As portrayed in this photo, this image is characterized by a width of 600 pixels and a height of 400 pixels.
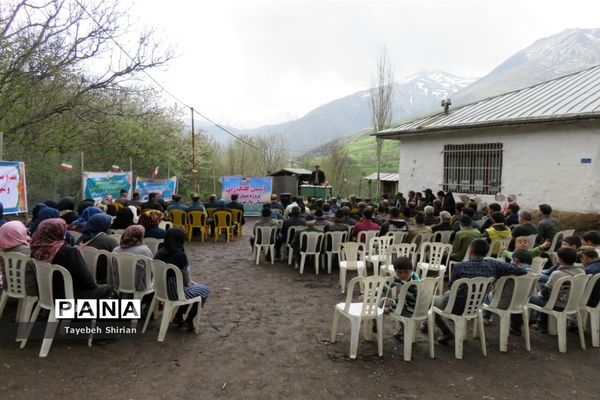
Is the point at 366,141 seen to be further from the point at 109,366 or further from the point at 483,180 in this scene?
the point at 109,366

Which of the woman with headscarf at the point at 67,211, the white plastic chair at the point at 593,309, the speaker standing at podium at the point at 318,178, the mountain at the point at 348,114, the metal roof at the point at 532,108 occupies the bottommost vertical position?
the white plastic chair at the point at 593,309

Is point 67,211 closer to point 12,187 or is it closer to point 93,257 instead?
point 93,257

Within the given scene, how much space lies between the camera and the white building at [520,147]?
9.55 metres

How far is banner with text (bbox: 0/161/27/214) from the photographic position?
8008 millimetres

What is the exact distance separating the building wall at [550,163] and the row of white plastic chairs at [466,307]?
20.8 ft

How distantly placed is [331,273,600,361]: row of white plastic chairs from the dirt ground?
0.18 meters

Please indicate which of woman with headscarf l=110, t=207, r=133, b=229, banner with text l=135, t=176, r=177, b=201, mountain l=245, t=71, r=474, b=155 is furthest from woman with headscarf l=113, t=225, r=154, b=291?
mountain l=245, t=71, r=474, b=155

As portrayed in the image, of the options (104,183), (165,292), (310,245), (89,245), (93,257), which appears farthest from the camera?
(104,183)

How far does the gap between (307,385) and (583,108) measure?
9.73 m

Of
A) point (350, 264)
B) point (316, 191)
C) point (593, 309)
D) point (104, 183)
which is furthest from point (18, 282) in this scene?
point (316, 191)

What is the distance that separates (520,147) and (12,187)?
1217 cm

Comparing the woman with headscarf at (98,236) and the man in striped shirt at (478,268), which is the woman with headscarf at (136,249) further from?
the man in striped shirt at (478,268)

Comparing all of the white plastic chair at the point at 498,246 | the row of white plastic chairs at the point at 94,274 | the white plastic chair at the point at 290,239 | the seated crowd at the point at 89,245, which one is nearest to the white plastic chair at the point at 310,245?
the white plastic chair at the point at 290,239

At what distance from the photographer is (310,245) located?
292 inches
